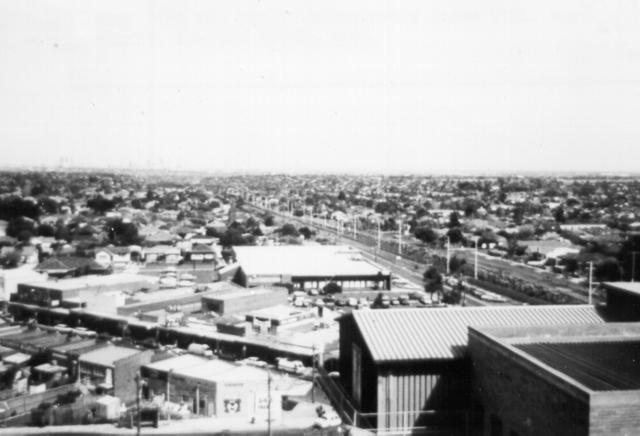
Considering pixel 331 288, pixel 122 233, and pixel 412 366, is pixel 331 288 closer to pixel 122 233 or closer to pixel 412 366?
pixel 412 366

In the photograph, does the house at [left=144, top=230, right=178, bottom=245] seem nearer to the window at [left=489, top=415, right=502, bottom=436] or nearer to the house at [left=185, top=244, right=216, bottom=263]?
the house at [left=185, top=244, right=216, bottom=263]

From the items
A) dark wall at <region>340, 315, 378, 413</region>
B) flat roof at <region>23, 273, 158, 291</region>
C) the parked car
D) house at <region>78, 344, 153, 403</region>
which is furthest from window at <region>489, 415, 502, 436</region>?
flat roof at <region>23, 273, 158, 291</region>

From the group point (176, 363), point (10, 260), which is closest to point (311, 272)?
point (176, 363)

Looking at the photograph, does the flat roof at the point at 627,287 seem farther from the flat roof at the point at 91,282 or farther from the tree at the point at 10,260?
the tree at the point at 10,260

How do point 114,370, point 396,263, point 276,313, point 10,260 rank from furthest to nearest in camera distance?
point 396,263 → point 10,260 → point 276,313 → point 114,370

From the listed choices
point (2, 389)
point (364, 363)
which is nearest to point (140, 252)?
point (2, 389)

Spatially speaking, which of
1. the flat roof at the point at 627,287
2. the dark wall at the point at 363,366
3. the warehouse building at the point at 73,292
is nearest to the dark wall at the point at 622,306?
the flat roof at the point at 627,287
